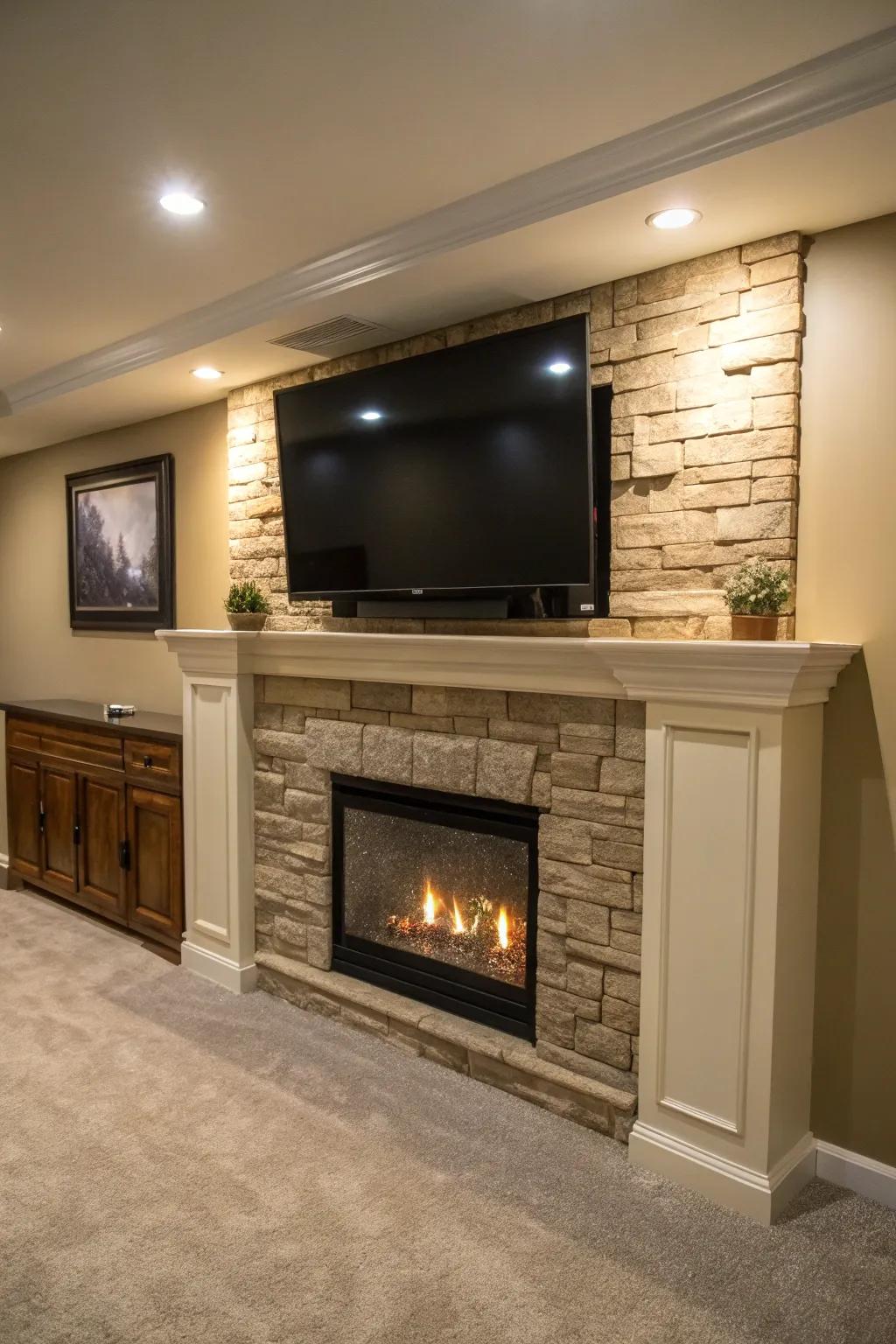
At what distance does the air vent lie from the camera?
9.66ft

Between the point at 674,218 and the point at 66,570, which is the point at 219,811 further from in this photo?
the point at 674,218

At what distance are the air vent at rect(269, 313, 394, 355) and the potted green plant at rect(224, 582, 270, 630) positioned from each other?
0.94m

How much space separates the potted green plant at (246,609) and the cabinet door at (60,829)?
1302 mm

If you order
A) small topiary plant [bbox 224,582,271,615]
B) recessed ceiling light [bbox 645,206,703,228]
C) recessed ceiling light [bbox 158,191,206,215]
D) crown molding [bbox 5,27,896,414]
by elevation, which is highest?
recessed ceiling light [bbox 158,191,206,215]

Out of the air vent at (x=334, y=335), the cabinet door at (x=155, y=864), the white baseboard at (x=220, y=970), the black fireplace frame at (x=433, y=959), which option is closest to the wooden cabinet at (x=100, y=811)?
the cabinet door at (x=155, y=864)

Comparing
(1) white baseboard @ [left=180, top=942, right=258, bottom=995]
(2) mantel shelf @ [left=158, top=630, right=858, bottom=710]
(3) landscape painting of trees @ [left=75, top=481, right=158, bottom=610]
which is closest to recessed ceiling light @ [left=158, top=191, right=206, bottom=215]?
(2) mantel shelf @ [left=158, top=630, right=858, bottom=710]

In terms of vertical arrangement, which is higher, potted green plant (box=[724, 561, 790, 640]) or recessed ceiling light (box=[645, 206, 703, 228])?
recessed ceiling light (box=[645, 206, 703, 228])

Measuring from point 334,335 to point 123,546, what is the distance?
202 cm

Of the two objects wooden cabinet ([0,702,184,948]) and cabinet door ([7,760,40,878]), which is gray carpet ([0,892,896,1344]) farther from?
cabinet door ([7,760,40,878])

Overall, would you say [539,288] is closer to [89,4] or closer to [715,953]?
[89,4]

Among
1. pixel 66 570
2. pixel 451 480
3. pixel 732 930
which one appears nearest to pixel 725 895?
pixel 732 930

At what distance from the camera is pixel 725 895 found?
2.22 metres

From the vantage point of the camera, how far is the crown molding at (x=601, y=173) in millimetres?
1703

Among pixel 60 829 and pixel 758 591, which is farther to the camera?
pixel 60 829
